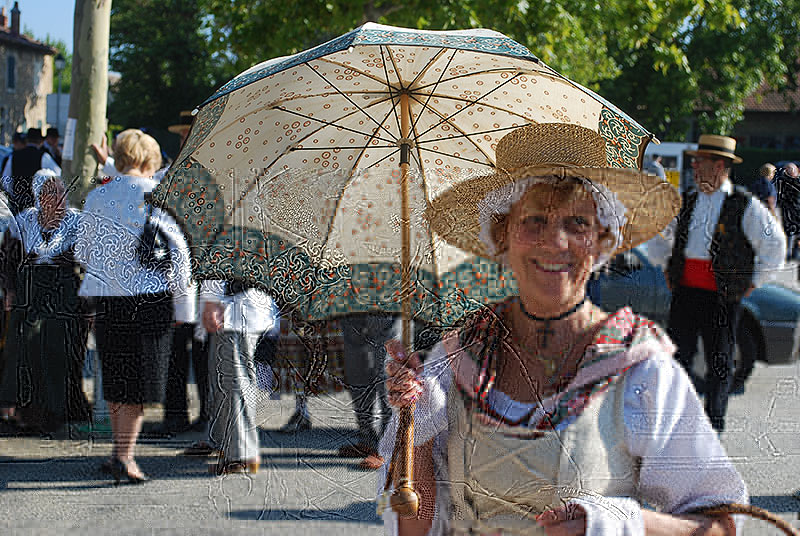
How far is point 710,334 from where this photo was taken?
240 centimetres

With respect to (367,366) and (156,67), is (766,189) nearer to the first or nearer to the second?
(367,366)

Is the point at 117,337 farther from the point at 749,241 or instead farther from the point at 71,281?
the point at 749,241

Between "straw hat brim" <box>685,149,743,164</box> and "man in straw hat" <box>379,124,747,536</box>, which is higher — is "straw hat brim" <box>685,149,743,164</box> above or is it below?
above

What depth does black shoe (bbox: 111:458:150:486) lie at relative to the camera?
246 centimetres

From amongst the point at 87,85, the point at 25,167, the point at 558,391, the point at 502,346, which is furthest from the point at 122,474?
the point at 25,167

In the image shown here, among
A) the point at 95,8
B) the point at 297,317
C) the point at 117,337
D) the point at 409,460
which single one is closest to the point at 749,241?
the point at 409,460

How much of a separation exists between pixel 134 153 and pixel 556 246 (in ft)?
8.69

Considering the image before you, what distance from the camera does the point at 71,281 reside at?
→ 2.54 meters

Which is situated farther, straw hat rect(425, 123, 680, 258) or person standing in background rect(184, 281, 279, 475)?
person standing in background rect(184, 281, 279, 475)

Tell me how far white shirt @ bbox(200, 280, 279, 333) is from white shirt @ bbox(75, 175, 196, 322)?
0.20ft

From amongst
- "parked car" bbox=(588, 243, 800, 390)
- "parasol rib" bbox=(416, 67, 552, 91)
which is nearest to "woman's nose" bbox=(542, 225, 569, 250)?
"parked car" bbox=(588, 243, 800, 390)

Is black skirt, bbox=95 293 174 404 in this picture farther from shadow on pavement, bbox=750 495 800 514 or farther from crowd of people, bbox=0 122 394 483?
shadow on pavement, bbox=750 495 800 514

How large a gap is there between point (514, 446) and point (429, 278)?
549 mm

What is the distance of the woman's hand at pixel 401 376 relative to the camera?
6.68ft
